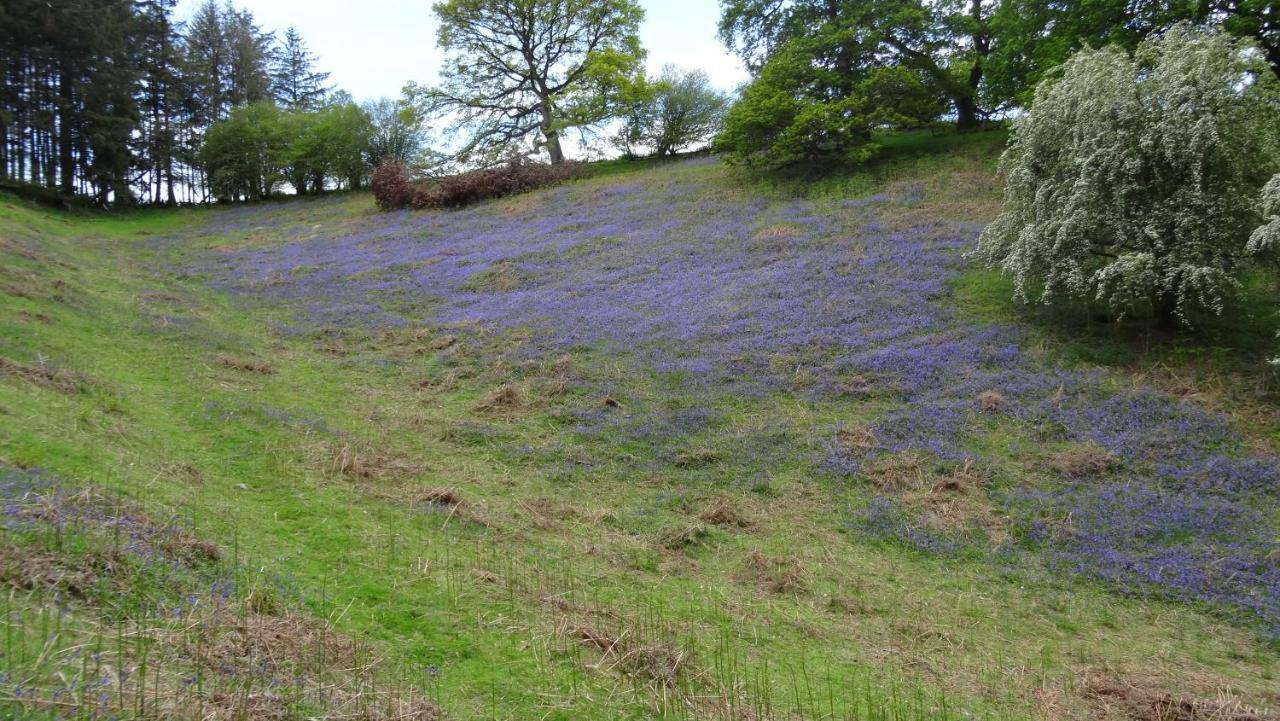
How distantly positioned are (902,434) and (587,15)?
37.8m

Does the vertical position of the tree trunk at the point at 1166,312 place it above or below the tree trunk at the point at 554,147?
below

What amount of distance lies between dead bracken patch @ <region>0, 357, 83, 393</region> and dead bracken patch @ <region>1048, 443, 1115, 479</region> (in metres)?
13.5

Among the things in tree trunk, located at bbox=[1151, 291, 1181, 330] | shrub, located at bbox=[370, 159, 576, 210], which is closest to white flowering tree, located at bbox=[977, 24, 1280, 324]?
tree trunk, located at bbox=[1151, 291, 1181, 330]

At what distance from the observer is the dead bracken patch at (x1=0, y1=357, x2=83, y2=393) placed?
8906 millimetres

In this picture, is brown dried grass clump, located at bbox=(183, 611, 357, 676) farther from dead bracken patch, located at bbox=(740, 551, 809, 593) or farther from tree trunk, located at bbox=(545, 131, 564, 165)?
tree trunk, located at bbox=(545, 131, 564, 165)

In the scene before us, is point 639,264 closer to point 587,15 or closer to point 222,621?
point 222,621

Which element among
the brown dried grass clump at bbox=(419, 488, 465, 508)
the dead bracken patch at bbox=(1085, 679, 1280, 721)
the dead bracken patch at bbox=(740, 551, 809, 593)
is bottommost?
the dead bracken patch at bbox=(1085, 679, 1280, 721)

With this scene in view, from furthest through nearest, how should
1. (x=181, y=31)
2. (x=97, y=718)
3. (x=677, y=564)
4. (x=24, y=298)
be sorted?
A: 1. (x=181, y=31)
2. (x=24, y=298)
3. (x=677, y=564)
4. (x=97, y=718)

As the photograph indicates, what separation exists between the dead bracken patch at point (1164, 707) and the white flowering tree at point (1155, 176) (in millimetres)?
8414

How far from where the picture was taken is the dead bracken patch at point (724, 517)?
30.0ft

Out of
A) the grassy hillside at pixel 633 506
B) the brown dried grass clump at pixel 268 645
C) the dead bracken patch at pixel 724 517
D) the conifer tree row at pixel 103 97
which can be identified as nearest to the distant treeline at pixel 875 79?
the grassy hillside at pixel 633 506

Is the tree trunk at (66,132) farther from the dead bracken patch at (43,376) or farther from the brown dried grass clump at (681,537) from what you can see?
the brown dried grass clump at (681,537)

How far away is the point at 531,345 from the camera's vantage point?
53.6 ft

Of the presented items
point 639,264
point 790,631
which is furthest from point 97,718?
point 639,264
